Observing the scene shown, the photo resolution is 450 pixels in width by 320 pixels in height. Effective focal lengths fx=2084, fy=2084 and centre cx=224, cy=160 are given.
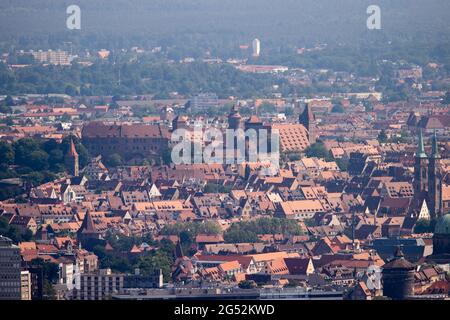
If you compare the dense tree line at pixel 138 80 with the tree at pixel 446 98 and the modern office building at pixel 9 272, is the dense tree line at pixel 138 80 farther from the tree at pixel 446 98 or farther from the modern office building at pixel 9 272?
the modern office building at pixel 9 272

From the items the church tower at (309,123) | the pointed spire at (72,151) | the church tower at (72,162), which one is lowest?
the church tower at (309,123)

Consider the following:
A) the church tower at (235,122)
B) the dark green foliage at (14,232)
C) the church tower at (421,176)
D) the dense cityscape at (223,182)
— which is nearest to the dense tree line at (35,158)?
the dense cityscape at (223,182)

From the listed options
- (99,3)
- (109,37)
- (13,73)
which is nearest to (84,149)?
(13,73)

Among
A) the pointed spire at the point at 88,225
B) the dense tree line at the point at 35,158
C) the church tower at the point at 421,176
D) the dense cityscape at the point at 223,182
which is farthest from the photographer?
the dense tree line at the point at 35,158

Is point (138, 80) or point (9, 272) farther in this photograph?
point (138, 80)

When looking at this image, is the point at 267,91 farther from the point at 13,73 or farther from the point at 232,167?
the point at 232,167

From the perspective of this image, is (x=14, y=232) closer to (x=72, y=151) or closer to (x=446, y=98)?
(x=72, y=151)

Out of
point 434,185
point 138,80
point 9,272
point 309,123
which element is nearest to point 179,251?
point 9,272
